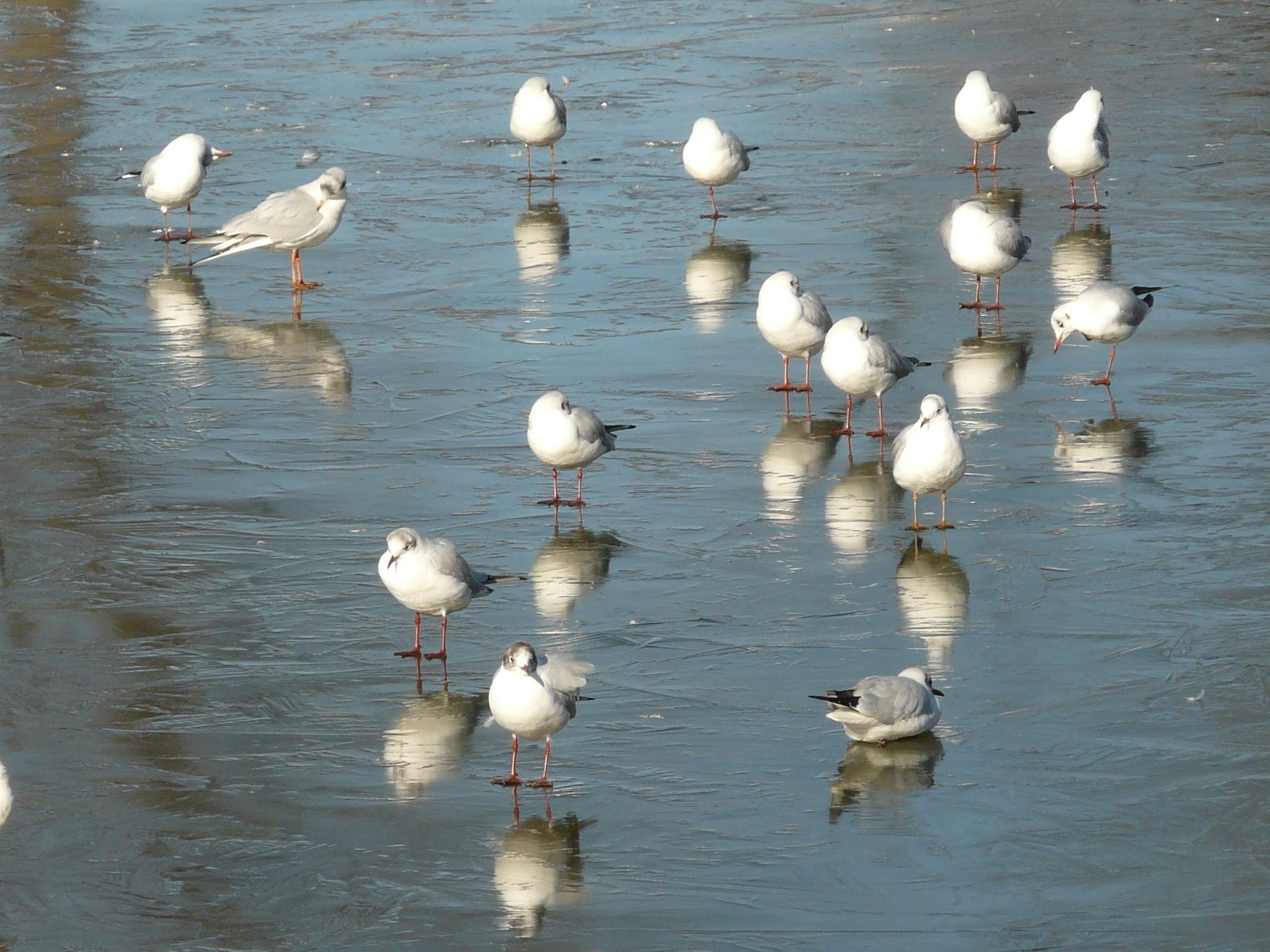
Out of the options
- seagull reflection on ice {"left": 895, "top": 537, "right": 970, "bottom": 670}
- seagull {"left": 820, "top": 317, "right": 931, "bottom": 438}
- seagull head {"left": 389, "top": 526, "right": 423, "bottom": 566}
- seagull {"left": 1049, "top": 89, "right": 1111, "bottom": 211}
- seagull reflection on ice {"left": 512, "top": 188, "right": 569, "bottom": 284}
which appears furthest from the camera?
seagull {"left": 1049, "top": 89, "right": 1111, "bottom": 211}

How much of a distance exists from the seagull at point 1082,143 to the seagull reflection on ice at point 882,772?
9.50 metres

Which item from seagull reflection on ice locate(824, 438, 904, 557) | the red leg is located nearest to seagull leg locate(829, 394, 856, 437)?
the red leg

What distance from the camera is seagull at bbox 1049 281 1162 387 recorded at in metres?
11.5

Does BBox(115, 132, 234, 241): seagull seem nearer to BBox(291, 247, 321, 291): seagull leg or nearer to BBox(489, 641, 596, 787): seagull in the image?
BBox(291, 247, 321, 291): seagull leg

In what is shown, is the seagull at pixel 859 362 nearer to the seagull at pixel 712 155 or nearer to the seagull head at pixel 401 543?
the seagull head at pixel 401 543

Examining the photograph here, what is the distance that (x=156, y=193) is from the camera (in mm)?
15391

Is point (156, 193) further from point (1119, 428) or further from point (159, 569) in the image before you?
point (1119, 428)

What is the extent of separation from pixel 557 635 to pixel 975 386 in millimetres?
4386

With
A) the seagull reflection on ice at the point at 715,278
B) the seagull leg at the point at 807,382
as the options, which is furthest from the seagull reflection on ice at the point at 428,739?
the seagull reflection on ice at the point at 715,278

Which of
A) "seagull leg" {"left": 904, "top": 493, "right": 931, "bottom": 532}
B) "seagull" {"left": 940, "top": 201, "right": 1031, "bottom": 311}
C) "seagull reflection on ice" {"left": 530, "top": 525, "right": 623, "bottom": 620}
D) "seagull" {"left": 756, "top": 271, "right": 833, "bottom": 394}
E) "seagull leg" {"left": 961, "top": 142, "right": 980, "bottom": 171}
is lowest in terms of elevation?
"seagull reflection on ice" {"left": 530, "top": 525, "right": 623, "bottom": 620}

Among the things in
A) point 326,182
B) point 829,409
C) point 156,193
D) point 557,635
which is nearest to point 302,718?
point 557,635

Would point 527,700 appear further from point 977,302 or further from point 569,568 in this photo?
point 977,302

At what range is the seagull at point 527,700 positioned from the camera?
6.52 m

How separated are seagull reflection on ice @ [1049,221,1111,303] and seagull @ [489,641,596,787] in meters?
7.58
